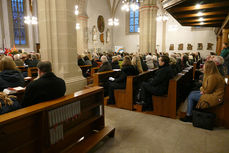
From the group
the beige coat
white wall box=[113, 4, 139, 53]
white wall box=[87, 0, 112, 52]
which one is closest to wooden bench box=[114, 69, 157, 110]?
the beige coat

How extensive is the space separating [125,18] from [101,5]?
11.8 ft

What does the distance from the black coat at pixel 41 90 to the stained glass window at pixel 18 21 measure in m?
16.5

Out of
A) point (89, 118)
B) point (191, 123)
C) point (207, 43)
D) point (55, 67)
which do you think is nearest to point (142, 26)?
point (207, 43)

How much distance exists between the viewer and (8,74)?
3.39 metres

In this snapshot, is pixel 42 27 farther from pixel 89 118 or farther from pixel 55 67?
pixel 89 118

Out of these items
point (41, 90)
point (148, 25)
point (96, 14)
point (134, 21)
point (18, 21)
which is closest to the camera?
point (41, 90)

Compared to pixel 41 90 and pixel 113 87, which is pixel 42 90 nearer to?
pixel 41 90

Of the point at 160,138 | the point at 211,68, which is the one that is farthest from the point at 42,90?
the point at 211,68

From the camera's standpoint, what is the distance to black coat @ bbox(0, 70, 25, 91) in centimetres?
331

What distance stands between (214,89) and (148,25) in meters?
10.7

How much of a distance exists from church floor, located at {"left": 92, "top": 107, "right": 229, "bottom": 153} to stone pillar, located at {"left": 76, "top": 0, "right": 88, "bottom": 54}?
1400cm

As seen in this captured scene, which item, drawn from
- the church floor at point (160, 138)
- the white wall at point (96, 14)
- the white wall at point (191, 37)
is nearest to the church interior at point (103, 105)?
the church floor at point (160, 138)

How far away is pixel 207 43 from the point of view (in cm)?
1780

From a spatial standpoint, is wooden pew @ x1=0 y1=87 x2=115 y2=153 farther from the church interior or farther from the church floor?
the church floor
